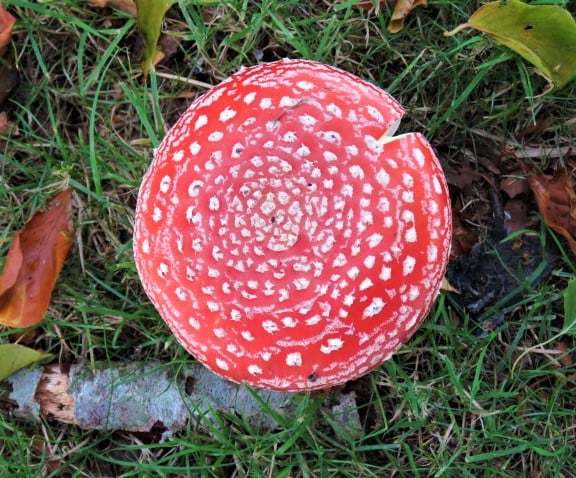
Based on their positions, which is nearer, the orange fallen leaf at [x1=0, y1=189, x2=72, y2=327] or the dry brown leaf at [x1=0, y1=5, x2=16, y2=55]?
the orange fallen leaf at [x1=0, y1=189, x2=72, y2=327]

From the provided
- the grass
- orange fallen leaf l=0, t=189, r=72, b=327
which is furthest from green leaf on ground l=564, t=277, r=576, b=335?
orange fallen leaf l=0, t=189, r=72, b=327

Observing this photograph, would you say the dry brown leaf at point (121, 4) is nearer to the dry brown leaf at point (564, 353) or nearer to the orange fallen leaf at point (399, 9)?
the orange fallen leaf at point (399, 9)

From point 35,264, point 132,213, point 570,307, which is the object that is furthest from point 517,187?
point 35,264

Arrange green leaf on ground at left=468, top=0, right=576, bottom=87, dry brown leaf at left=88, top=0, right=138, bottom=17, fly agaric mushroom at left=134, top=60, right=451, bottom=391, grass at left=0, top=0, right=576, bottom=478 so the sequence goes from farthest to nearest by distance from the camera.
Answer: dry brown leaf at left=88, top=0, right=138, bottom=17 < grass at left=0, top=0, right=576, bottom=478 < green leaf on ground at left=468, top=0, right=576, bottom=87 < fly agaric mushroom at left=134, top=60, right=451, bottom=391

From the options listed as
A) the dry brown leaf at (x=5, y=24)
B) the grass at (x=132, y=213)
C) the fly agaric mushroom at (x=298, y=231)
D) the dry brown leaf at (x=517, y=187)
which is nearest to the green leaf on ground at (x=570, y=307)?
the grass at (x=132, y=213)

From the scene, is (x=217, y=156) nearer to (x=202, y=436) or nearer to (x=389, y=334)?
(x=389, y=334)

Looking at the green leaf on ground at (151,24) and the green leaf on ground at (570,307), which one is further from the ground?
the green leaf on ground at (151,24)

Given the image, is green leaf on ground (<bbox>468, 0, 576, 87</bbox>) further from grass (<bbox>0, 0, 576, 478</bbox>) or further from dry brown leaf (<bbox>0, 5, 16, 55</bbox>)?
dry brown leaf (<bbox>0, 5, 16, 55</bbox>)
